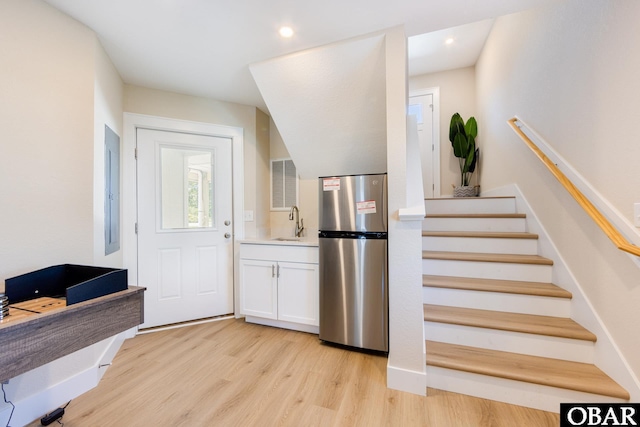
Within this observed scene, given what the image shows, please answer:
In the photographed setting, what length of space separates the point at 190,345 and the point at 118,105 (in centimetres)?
224

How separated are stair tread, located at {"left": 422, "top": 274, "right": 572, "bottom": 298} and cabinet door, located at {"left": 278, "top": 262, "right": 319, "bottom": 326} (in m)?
0.99

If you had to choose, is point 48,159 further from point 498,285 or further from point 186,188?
point 498,285

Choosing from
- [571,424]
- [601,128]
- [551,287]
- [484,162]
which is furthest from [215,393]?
[484,162]

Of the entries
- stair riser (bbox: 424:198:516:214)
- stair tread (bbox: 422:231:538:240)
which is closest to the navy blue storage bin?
stair tread (bbox: 422:231:538:240)

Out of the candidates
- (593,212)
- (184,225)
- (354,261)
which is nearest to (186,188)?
(184,225)

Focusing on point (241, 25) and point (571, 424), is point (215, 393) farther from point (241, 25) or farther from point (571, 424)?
point (241, 25)

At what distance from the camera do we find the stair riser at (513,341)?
60.6 inches

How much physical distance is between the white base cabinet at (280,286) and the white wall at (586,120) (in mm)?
1881

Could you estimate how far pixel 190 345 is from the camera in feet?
7.44

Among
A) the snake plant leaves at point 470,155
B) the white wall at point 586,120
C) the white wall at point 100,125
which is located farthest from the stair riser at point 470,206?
the white wall at point 100,125

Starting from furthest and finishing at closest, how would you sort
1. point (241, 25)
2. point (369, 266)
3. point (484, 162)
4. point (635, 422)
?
1. point (484, 162)
2. point (369, 266)
3. point (241, 25)
4. point (635, 422)

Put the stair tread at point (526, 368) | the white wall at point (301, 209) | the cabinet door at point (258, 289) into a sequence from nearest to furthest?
the stair tread at point (526, 368)
the cabinet door at point (258, 289)
the white wall at point (301, 209)

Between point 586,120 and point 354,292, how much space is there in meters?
1.88

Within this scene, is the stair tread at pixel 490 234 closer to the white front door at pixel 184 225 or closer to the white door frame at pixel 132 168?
the white front door at pixel 184 225
